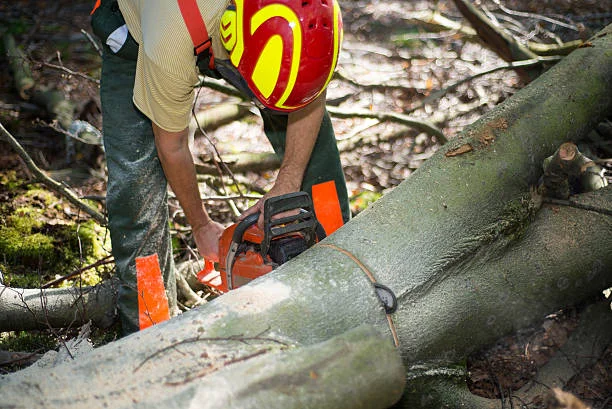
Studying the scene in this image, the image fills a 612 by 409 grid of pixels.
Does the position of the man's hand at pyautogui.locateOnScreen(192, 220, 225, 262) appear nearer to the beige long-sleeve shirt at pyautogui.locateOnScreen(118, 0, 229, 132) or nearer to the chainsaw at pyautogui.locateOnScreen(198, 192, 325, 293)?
the chainsaw at pyautogui.locateOnScreen(198, 192, 325, 293)

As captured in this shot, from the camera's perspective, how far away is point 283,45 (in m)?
2.28

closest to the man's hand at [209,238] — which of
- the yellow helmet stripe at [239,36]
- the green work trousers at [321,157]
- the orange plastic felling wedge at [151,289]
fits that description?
the orange plastic felling wedge at [151,289]

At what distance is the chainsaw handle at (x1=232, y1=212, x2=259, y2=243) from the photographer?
256 centimetres

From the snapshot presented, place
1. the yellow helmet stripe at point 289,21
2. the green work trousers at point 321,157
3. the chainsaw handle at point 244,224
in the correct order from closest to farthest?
the yellow helmet stripe at point 289,21 → the chainsaw handle at point 244,224 → the green work trousers at point 321,157

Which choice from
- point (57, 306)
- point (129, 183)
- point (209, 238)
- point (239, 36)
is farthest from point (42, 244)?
point (239, 36)

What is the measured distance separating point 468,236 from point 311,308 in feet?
2.22

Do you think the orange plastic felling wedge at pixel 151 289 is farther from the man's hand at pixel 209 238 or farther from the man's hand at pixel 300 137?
the man's hand at pixel 300 137

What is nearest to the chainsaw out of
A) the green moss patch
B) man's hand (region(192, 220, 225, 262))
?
man's hand (region(192, 220, 225, 262))

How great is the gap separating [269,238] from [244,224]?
0.25 metres

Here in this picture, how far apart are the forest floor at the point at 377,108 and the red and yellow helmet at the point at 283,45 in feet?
4.57

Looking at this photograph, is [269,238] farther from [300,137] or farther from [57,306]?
[57,306]

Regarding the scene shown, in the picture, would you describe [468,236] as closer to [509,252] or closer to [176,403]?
[509,252]

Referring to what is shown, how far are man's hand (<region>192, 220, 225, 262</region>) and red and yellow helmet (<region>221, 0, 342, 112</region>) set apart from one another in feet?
2.51

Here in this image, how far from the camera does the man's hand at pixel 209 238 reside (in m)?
2.94
